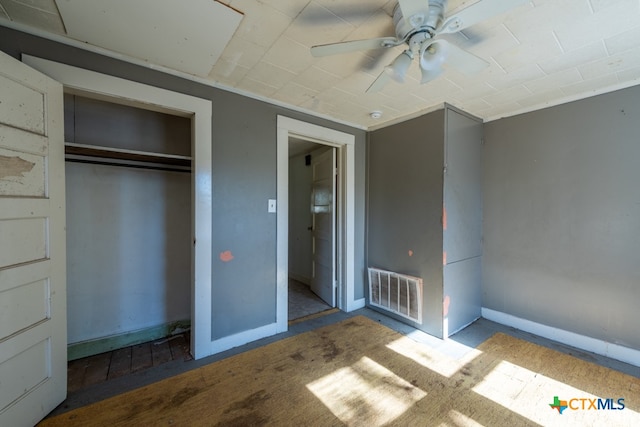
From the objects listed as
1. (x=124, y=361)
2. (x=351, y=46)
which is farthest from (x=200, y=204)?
(x=351, y=46)

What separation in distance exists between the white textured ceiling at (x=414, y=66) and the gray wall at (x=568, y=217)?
232mm

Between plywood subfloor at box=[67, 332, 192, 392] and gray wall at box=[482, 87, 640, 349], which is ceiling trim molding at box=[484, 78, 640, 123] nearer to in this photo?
gray wall at box=[482, 87, 640, 349]

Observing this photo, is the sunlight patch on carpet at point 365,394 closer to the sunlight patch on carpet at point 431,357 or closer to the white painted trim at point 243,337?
the sunlight patch on carpet at point 431,357

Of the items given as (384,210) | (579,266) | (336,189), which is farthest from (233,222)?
(579,266)

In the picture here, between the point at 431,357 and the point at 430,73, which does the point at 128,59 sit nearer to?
the point at 430,73

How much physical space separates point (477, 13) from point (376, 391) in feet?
6.91

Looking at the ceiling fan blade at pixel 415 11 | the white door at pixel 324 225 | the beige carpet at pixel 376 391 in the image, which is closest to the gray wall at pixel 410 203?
the white door at pixel 324 225

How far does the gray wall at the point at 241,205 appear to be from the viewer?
2100 millimetres

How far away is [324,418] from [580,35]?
2634mm

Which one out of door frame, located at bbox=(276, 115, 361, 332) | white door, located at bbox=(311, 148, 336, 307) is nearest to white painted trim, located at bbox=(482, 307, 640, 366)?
door frame, located at bbox=(276, 115, 361, 332)

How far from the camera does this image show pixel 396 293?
108 inches

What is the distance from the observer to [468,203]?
263 centimetres

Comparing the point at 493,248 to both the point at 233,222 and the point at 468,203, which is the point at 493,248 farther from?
the point at 233,222

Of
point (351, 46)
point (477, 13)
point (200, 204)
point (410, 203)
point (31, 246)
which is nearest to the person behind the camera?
point (477, 13)
